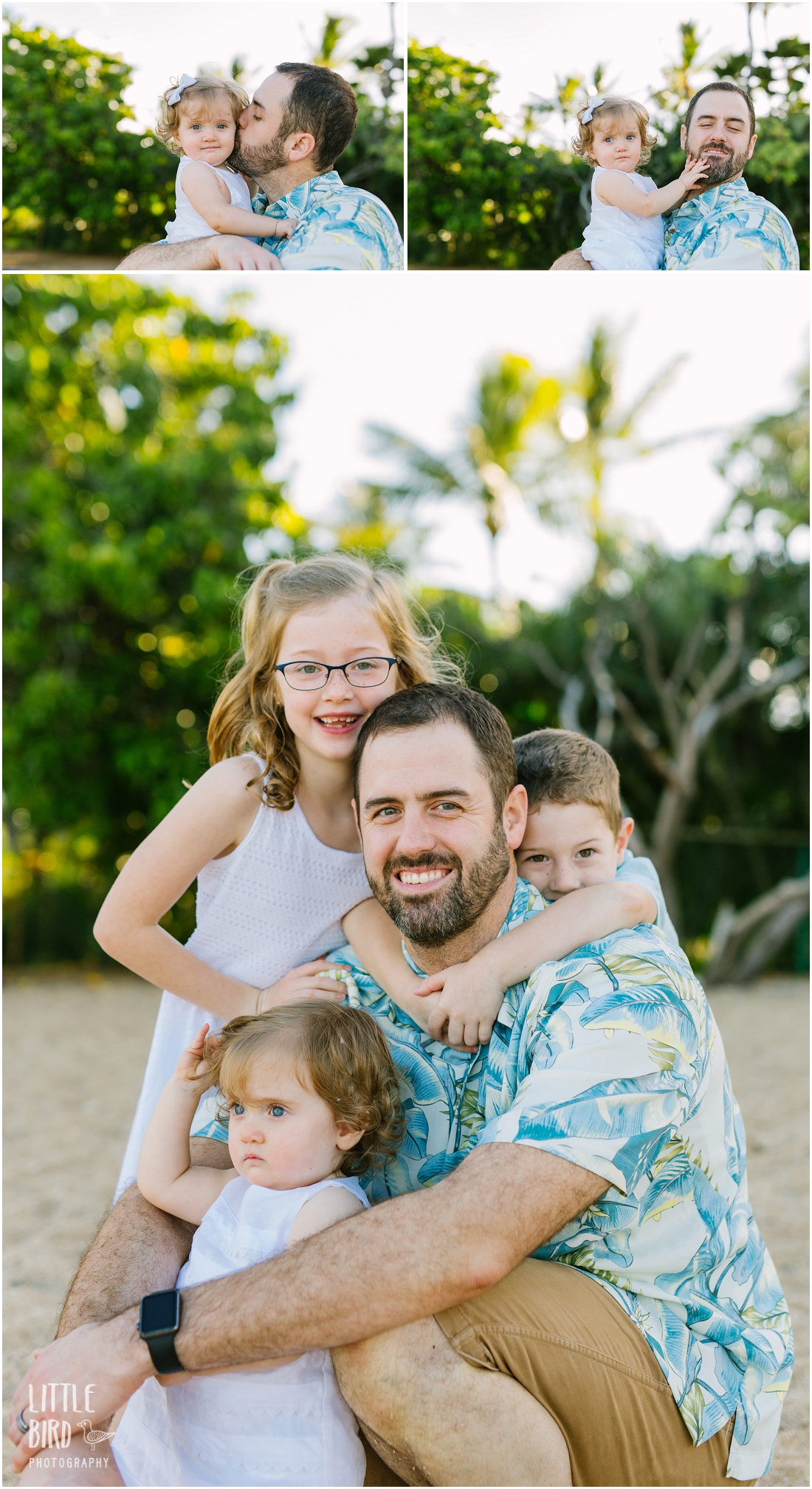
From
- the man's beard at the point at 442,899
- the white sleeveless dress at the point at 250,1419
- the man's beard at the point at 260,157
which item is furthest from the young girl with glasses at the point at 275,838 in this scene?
the man's beard at the point at 260,157

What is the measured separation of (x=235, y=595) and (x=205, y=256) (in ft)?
20.5

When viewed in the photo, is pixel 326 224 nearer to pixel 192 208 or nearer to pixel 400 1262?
pixel 192 208

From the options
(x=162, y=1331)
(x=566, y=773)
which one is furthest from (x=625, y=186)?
(x=162, y=1331)

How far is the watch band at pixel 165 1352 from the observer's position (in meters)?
1.91

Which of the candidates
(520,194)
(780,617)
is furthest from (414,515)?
(520,194)

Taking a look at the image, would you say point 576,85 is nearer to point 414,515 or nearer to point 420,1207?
point 420,1207

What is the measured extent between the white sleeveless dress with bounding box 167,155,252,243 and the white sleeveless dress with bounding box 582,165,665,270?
0.91m

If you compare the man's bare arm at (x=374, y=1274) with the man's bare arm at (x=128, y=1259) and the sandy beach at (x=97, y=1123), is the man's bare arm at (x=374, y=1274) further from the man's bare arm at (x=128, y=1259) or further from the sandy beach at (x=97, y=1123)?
the sandy beach at (x=97, y=1123)

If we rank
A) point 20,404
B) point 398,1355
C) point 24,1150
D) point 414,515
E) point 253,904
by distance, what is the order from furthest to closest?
point 414,515 → point 20,404 → point 24,1150 → point 253,904 → point 398,1355

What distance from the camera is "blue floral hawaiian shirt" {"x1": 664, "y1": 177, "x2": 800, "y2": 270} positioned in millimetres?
2895

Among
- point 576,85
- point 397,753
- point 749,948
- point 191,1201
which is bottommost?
point 749,948

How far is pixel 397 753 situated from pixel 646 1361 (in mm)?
1195

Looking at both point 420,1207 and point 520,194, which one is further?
point 520,194

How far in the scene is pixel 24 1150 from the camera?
21.4 feet
